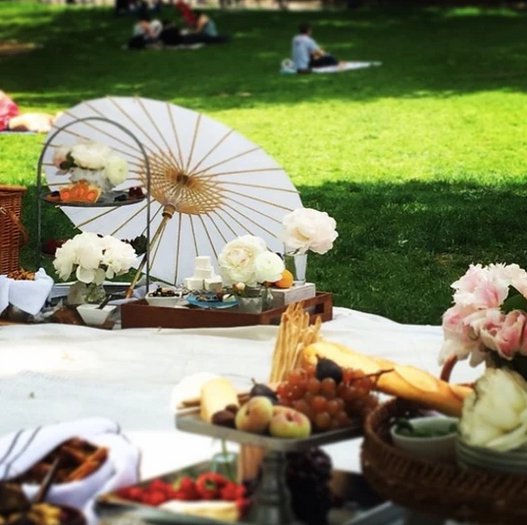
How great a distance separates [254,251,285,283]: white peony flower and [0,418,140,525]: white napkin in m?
2.12

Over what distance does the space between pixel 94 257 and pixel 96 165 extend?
0.43 meters

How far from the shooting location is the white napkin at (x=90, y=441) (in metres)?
3.32

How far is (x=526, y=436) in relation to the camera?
332cm

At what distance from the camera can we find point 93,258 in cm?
620

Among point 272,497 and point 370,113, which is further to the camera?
point 370,113

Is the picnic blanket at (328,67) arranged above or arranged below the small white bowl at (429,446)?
below

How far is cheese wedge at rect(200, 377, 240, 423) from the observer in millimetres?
3457

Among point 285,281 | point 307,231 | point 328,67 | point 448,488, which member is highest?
point 448,488

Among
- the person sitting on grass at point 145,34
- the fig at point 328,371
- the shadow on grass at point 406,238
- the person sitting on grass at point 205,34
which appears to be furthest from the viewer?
the person sitting on grass at point 205,34

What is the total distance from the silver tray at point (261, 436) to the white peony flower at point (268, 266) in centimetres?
237

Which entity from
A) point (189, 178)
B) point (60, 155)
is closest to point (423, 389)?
point (189, 178)

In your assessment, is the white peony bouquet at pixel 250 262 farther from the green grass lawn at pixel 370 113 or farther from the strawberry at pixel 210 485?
the strawberry at pixel 210 485

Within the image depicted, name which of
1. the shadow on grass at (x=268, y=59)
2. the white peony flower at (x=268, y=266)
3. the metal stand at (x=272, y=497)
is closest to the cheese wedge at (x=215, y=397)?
the metal stand at (x=272, y=497)

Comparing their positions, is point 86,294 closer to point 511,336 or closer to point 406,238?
point 406,238
